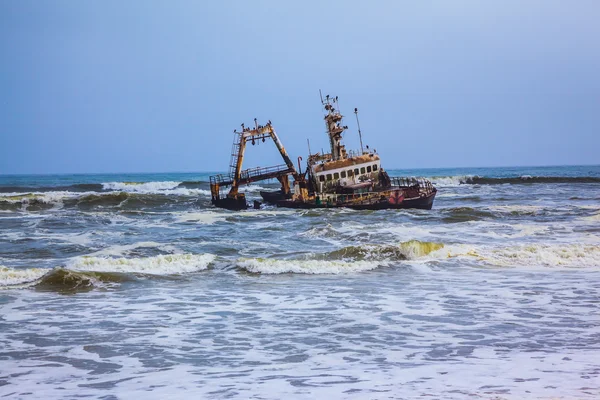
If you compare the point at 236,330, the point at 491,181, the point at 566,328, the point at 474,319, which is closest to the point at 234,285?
the point at 236,330

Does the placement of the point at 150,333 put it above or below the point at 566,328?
above

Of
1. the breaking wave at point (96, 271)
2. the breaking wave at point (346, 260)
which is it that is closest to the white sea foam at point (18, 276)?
the breaking wave at point (96, 271)

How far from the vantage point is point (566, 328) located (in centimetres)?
1011

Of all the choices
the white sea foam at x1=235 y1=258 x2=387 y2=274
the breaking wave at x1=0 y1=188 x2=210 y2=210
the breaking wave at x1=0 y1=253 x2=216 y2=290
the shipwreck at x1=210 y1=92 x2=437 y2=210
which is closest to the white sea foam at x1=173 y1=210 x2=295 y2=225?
the shipwreck at x1=210 y1=92 x2=437 y2=210

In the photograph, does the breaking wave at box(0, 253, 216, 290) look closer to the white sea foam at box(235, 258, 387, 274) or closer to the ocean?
the ocean

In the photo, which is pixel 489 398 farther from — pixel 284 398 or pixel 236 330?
pixel 236 330

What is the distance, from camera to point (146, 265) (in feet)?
57.9

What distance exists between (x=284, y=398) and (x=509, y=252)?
13.7m

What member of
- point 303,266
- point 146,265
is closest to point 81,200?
point 146,265

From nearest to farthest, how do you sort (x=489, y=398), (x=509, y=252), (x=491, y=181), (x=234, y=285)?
(x=489, y=398) → (x=234, y=285) → (x=509, y=252) → (x=491, y=181)

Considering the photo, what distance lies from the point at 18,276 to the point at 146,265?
10.8 feet

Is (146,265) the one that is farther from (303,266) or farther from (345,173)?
(345,173)

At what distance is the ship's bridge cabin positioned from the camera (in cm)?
3897

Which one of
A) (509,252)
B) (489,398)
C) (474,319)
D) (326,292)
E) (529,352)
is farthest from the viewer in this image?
(509,252)
